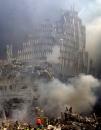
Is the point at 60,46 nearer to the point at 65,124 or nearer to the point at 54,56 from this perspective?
the point at 54,56

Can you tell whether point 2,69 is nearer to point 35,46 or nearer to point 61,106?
point 35,46

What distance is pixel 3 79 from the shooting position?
2788 cm

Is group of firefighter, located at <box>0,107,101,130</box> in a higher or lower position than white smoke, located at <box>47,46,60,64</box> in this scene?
lower

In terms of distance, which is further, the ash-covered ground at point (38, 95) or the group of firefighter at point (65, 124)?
the ash-covered ground at point (38, 95)

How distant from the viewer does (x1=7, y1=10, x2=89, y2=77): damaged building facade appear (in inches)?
1083

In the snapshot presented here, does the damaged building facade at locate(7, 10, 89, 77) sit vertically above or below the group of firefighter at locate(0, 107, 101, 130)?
above

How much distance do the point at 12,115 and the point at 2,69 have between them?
463cm

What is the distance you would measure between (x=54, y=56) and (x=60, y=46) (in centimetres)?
99

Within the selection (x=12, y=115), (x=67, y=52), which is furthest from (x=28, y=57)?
(x=12, y=115)

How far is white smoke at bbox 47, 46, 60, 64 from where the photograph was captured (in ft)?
88.9

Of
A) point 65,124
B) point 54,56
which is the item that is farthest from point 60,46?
point 65,124

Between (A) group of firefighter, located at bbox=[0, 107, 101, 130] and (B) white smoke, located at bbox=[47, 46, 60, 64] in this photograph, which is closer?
(A) group of firefighter, located at bbox=[0, 107, 101, 130]

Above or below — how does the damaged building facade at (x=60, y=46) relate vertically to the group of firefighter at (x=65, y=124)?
above

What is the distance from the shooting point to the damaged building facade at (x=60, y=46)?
27.5 metres
